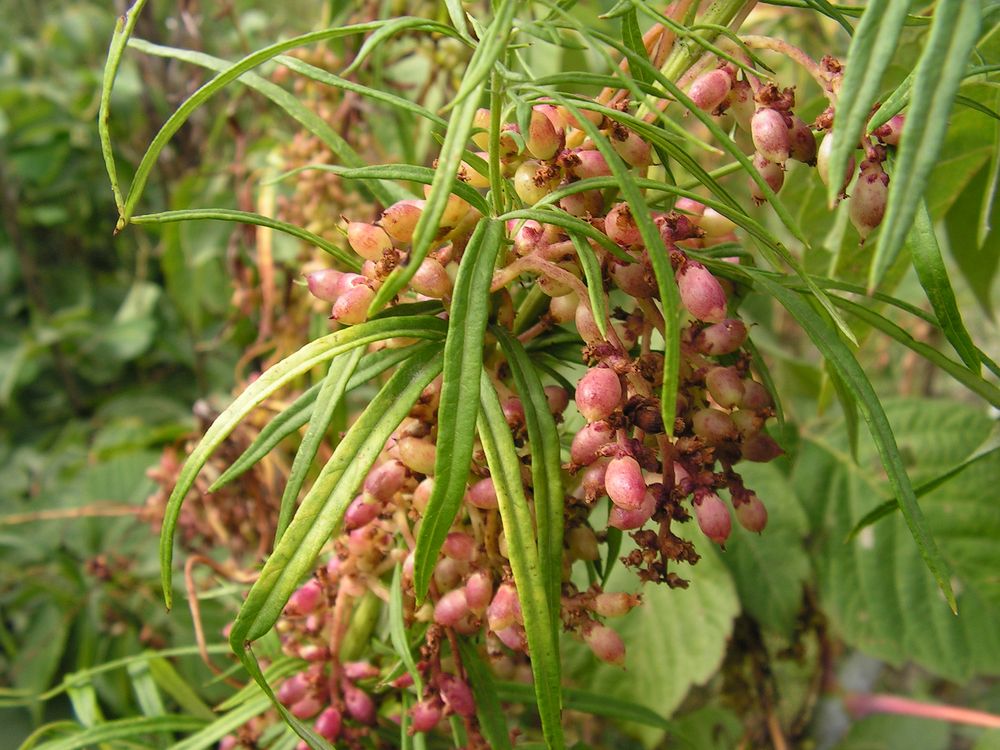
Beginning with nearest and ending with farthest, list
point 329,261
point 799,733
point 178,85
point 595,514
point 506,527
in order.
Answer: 1. point 506,527
2. point 595,514
3. point 329,261
4. point 799,733
5. point 178,85

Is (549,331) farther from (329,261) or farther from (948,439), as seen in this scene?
(948,439)

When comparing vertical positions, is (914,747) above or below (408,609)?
below

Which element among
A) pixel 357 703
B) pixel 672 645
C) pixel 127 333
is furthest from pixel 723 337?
pixel 127 333

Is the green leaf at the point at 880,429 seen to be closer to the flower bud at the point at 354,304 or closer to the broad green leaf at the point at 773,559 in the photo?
the flower bud at the point at 354,304

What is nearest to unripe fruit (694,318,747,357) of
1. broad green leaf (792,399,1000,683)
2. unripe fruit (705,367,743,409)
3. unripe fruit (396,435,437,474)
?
unripe fruit (705,367,743,409)

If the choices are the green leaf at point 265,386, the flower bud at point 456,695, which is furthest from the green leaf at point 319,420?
the flower bud at point 456,695

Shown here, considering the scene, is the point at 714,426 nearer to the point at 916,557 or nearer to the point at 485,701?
the point at 485,701

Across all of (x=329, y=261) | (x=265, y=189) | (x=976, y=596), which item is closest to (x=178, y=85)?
(x=265, y=189)

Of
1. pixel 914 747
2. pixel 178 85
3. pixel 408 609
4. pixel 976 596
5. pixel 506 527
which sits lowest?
pixel 914 747
